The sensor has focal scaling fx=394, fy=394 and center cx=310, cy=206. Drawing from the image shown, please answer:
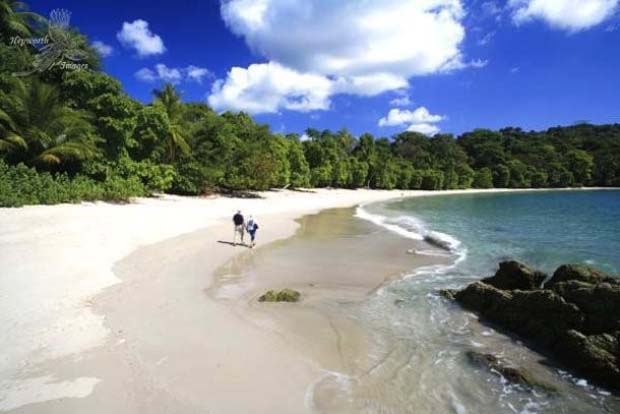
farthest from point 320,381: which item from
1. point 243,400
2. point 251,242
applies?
point 251,242

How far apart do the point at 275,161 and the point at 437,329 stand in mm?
40827

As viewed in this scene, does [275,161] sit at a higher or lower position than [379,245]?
higher

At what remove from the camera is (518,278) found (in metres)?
11.2

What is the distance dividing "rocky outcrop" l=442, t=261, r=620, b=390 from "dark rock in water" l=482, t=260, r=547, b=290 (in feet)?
1.46

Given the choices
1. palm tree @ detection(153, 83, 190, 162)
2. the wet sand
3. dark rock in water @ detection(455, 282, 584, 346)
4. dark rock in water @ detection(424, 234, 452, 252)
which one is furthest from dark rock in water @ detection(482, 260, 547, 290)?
palm tree @ detection(153, 83, 190, 162)

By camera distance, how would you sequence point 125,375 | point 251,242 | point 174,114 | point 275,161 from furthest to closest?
1. point 275,161
2. point 174,114
3. point 251,242
4. point 125,375

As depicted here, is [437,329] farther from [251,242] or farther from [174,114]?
[174,114]

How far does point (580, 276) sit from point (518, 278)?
4.84 ft

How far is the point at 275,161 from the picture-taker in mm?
48312

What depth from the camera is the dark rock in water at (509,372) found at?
6.64 metres

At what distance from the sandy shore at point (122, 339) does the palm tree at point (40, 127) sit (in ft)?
35.6

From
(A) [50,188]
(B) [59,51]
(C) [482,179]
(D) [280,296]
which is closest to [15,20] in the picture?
(B) [59,51]

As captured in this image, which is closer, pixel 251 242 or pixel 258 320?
pixel 258 320

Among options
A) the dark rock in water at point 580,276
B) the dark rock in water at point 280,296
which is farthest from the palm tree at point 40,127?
the dark rock in water at point 580,276
